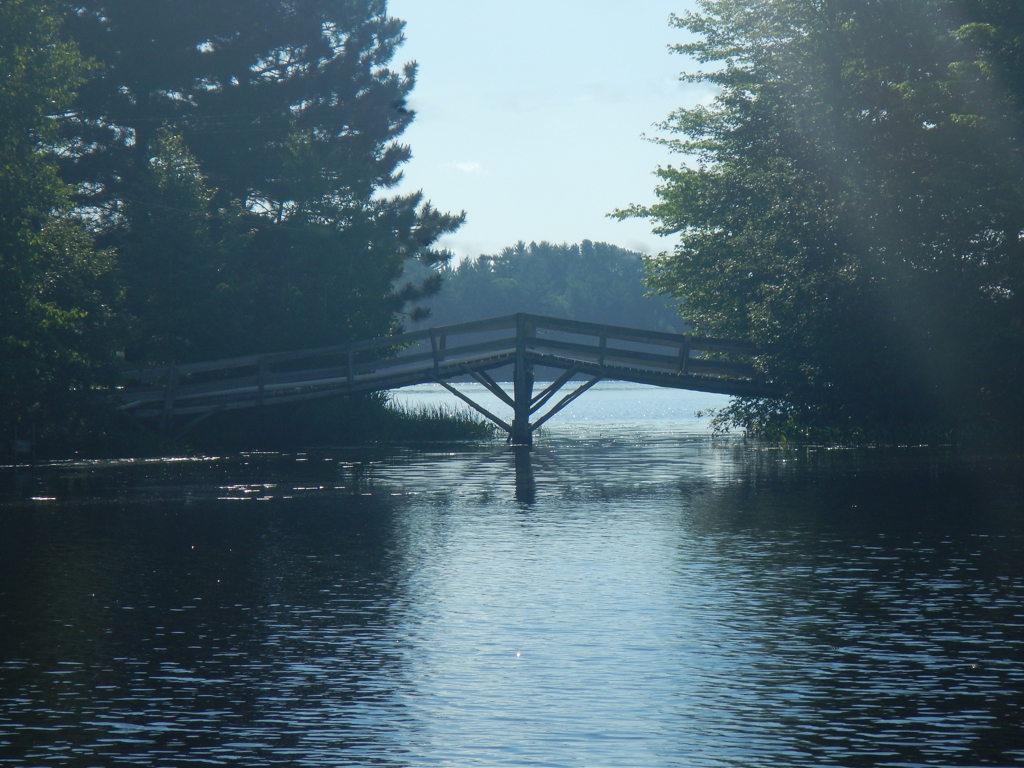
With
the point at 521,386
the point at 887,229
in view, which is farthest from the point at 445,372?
the point at 887,229

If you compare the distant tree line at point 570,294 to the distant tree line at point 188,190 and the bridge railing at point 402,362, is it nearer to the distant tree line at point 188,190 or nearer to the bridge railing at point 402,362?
the distant tree line at point 188,190

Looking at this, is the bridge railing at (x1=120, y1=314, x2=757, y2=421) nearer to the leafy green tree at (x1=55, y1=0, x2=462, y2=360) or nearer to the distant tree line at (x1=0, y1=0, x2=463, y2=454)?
the distant tree line at (x1=0, y1=0, x2=463, y2=454)

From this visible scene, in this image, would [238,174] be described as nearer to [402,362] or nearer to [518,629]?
[402,362]

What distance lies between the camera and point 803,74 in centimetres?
3575

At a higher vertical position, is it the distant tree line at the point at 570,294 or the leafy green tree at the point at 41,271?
the distant tree line at the point at 570,294

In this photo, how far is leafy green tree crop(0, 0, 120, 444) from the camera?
90.1 ft

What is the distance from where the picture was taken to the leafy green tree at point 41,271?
2747cm

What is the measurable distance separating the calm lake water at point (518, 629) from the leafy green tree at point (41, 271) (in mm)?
8149

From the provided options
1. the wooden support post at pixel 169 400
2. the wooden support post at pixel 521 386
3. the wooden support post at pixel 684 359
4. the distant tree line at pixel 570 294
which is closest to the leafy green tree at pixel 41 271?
the wooden support post at pixel 169 400

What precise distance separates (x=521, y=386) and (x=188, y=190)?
11409mm

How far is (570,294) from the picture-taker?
17550 cm

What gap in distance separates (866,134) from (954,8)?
3.43 metres

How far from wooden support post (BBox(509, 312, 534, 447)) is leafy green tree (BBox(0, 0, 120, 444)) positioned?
9953 mm

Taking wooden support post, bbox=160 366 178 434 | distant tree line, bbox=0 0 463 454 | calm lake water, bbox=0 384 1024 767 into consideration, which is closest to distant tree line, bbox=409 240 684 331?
distant tree line, bbox=0 0 463 454
